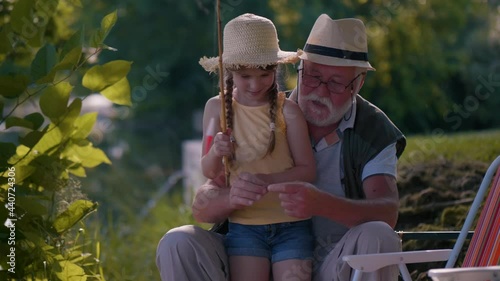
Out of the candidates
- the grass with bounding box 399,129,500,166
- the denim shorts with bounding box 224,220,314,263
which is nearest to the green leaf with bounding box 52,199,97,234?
the denim shorts with bounding box 224,220,314,263

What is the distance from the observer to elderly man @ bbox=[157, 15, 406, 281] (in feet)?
14.2

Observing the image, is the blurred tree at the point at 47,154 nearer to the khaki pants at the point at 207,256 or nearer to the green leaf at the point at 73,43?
the green leaf at the point at 73,43

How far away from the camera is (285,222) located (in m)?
4.52

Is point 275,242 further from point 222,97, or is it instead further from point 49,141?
point 49,141

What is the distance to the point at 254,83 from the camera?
4473 mm

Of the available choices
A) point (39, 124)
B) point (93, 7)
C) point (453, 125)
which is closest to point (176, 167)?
point (93, 7)

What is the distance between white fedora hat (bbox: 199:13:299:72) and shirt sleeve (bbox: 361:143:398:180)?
516mm

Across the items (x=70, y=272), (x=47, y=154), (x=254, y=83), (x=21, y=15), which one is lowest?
(x=70, y=272)

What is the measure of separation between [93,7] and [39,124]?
12.1 m

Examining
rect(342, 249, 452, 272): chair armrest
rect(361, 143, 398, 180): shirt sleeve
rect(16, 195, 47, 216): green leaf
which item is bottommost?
rect(16, 195, 47, 216): green leaf

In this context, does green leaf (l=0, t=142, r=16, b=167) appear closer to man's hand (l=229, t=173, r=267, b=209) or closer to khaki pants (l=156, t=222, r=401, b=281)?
khaki pants (l=156, t=222, r=401, b=281)

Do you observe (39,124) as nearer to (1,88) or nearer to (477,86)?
(1,88)

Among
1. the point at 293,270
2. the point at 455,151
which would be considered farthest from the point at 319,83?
the point at 455,151

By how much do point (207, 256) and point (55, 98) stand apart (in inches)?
52.4
